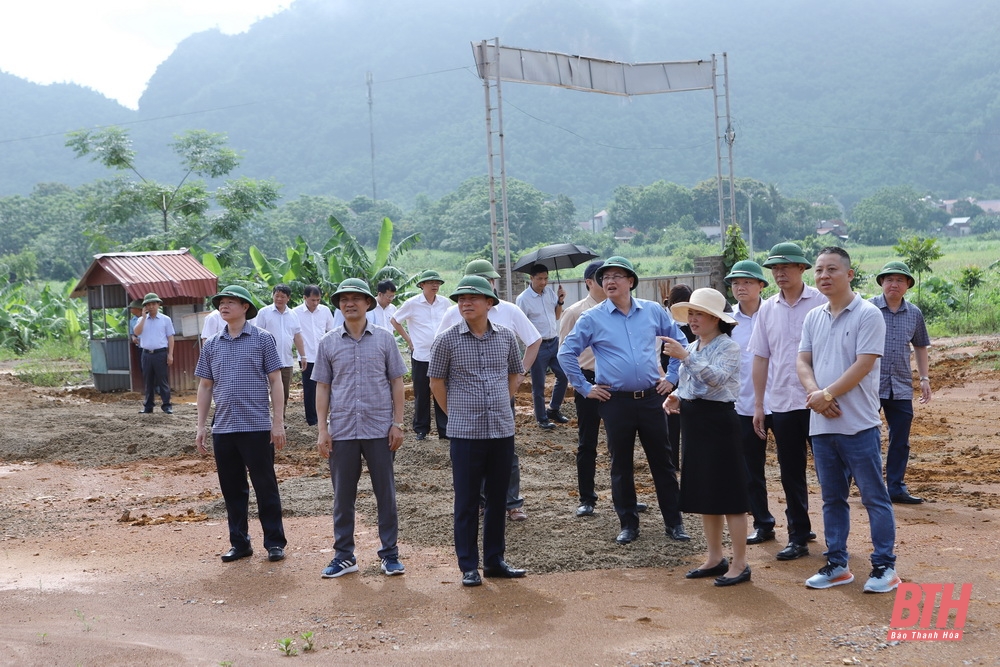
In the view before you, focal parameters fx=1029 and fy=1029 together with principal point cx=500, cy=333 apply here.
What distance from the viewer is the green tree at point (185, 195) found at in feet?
101

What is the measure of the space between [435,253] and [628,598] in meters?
59.7

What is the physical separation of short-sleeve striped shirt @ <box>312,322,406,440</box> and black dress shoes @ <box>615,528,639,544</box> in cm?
170

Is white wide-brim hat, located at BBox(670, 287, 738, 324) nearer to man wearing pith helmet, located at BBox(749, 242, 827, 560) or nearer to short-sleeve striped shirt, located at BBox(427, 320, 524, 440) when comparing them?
man wearing pith helmet, located at BBox(749, 242, 827, 560)

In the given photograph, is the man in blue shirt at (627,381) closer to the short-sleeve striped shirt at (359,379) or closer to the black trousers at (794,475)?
the black trousers at (794,475)

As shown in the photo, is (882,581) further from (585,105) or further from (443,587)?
(585,105)

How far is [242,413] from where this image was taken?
6.88 m

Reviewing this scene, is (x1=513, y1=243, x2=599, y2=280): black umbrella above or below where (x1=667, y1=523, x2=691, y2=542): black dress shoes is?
above

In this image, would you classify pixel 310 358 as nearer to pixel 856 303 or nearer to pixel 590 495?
pixel 590 495

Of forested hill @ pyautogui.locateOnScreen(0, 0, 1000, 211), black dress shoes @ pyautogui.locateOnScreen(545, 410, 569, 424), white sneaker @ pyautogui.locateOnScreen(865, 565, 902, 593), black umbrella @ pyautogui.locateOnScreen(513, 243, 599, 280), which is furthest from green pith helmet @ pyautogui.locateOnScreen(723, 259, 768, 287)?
forested hill @ pyautogui.locateOnScreen(0, 0, 1000, 211)

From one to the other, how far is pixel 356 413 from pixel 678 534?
2285 mm

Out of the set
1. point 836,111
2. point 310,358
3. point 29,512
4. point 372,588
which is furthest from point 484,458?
point 836,111

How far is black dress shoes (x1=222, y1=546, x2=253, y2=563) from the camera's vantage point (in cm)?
695

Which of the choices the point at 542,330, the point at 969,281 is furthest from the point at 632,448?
the point at 969,281

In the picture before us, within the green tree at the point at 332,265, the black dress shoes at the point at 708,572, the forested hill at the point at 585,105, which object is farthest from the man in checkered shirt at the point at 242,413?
the forested hill at the point at 585,105
